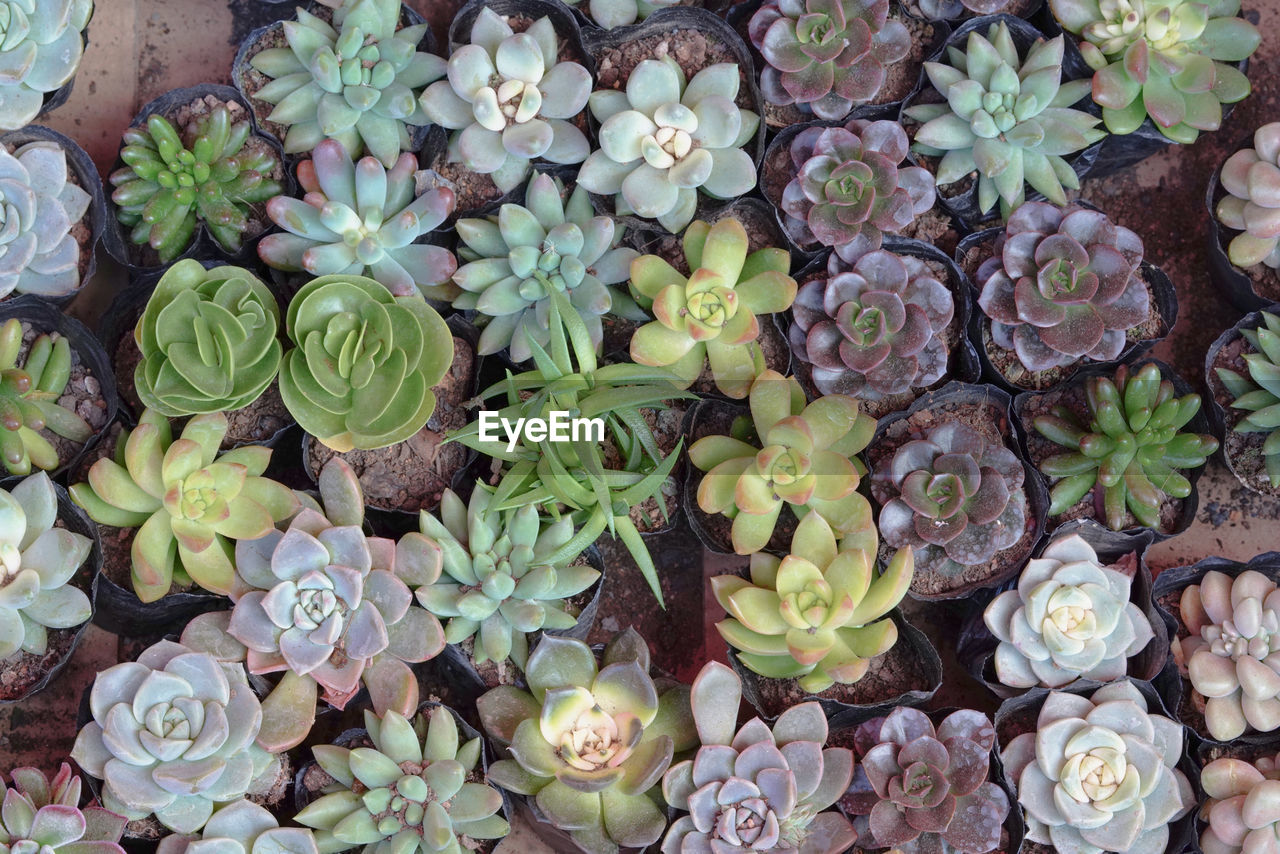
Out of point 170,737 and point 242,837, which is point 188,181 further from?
point 242,837

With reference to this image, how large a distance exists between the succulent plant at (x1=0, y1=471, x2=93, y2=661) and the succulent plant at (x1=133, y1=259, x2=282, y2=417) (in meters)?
0.25

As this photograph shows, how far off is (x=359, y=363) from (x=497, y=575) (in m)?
0.43

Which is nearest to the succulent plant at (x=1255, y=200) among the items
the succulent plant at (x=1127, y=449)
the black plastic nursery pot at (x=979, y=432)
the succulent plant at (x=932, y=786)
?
the succulent plant at (x=1127, y=449)

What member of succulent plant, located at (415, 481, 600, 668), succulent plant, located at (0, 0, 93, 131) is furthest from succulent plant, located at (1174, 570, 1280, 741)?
succulent plant, located at (0, 0, 93, 131)

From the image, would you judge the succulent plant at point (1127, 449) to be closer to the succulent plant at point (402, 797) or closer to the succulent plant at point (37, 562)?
the succulent plant at point (402, 797)

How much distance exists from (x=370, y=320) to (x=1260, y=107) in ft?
6.22

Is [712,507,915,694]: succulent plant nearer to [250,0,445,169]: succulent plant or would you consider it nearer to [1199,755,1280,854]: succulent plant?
[1199,755,1280,854]: succulent plant

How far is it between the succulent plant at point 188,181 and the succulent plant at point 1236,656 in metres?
1.92

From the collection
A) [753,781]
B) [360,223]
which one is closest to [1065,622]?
[753,781]

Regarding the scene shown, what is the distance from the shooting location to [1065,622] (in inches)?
72.1

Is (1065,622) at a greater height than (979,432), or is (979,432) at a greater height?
(979,432)

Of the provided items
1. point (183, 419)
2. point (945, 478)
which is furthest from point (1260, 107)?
point (183, 419)

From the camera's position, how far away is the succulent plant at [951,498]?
1.82m

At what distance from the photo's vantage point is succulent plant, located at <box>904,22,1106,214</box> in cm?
193
